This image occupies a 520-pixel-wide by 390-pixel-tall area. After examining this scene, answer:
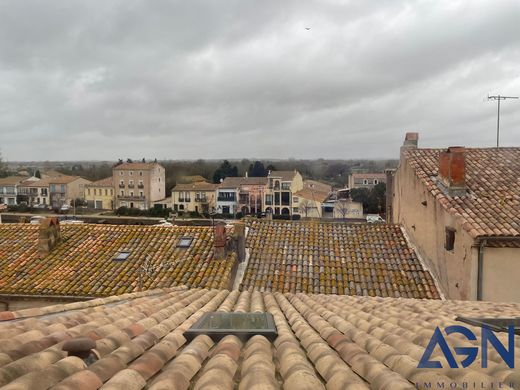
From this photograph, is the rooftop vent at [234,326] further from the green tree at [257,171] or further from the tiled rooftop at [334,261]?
the green tree at [257,171]

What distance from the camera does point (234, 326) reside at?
4195 mm

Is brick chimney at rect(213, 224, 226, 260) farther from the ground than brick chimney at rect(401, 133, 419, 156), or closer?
closer

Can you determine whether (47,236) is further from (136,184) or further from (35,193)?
(35,193)

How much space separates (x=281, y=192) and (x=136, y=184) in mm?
26593

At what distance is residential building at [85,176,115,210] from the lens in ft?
233

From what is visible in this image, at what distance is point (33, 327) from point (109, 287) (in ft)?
23.7

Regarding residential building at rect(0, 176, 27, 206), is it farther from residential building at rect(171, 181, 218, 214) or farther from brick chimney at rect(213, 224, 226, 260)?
brick chimney at rect(213, 224, 226, 260)

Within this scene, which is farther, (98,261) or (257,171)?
(257,171)

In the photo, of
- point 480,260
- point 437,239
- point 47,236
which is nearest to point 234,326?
point 480,260

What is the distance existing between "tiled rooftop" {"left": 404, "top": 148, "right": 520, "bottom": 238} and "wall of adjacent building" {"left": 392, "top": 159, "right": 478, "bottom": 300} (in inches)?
12.4

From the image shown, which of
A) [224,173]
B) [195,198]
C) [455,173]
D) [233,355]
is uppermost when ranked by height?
[224,173]

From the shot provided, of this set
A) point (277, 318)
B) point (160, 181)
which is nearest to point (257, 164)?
point (160, 181)

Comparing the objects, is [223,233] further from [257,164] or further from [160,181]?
[257,164]

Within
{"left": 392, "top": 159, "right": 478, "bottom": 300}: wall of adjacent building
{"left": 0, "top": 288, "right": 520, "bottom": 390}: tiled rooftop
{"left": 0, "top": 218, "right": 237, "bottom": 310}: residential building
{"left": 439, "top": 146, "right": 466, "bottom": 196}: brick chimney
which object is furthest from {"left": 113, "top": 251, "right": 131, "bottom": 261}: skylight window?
{"left": 439, "top": 146, "right": 466, "bottom": 196}: brick chimney
